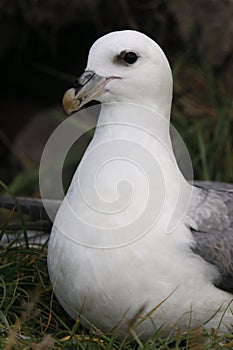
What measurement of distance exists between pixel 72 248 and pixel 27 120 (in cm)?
381

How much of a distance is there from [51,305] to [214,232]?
0.67 m

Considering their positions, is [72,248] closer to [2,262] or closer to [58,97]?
[2,262]

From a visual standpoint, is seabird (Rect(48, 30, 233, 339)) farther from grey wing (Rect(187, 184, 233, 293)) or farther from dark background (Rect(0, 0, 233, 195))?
dark background (Rect(0, 0, 233, 195))

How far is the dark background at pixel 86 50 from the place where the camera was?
15.5ft

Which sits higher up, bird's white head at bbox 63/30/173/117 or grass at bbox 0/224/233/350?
bird's white head at bbox 63/30/173/117

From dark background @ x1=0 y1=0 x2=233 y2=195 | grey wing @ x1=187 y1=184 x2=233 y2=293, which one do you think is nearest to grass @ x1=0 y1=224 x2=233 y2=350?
grey wing @ x1=187 y1=184 x2=233 y2=293

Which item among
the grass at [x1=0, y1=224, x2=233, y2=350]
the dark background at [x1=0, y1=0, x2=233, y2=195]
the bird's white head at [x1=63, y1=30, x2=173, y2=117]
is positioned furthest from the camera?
the dark background at [x1=0, y1=0, x2=233, y2=195]

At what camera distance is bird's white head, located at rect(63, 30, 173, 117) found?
2.61 meters

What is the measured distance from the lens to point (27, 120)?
20.7ft

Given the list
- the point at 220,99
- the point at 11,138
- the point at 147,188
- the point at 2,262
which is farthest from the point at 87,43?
the point at 147,188

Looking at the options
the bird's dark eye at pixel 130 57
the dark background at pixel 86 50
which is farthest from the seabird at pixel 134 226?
the dark background at pixel 86 50

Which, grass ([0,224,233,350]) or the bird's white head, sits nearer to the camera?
grass ([0,224,233,350])

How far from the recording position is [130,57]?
2625 millimetres

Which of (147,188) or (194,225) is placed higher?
(147,188)
